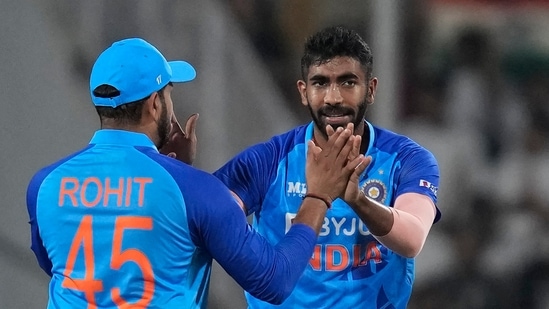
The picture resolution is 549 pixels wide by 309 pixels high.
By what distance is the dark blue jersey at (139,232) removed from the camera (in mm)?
1907

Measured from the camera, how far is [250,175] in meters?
2.55

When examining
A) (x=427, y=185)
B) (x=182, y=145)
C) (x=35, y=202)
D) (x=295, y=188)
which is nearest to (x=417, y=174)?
(x=427, y=185)

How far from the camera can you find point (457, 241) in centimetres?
426

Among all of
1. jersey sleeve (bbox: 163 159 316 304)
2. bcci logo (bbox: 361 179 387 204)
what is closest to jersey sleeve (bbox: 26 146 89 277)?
jersey sleeve (bbox: 163 159 316 304)

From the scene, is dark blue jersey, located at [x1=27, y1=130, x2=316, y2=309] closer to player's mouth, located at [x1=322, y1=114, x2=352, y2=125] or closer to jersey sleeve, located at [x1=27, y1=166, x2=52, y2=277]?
jersey sleeve, located at [x1=27, y1=166, x2=52, y2=277]

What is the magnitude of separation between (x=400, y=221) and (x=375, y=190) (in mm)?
235

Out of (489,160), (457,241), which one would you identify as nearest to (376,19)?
(489,160)

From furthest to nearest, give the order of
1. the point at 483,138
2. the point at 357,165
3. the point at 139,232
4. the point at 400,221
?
1. the point at 483,138
2. the point at 400,221
3. the point at 357,165
4. the point at 139,232

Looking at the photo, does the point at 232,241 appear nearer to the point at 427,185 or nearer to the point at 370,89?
the point at 427,185

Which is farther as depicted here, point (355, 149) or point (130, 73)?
point (355, 149)

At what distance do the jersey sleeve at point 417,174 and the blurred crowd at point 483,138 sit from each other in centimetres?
176

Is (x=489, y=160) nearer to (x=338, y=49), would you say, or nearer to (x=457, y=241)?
(x=457, y=241)

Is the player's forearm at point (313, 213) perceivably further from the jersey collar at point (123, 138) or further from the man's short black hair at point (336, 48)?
the man's short black hair at point (336, 48)

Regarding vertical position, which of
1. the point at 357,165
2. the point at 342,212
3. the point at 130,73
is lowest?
the point at 342,212
